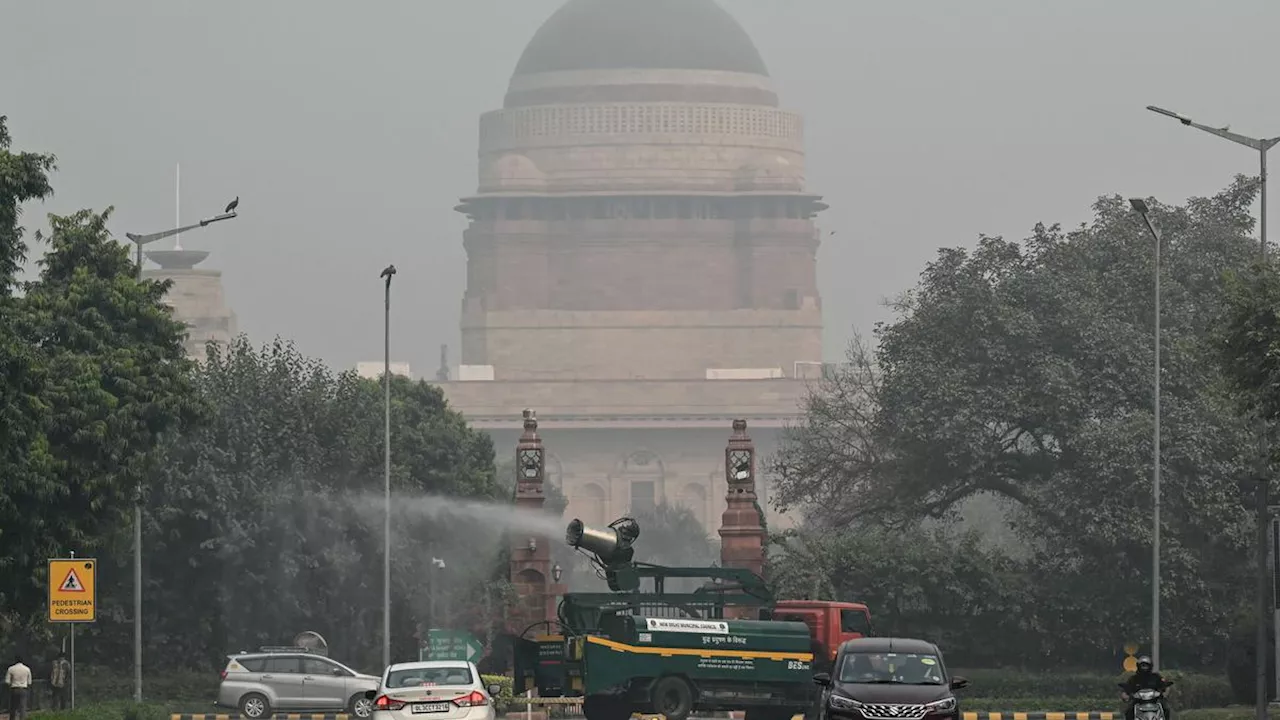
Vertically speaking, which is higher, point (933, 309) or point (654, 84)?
point (654, 84)

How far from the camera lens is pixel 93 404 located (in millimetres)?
50094

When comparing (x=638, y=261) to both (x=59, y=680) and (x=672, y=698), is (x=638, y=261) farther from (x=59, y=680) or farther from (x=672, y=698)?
(x=672, y=698)

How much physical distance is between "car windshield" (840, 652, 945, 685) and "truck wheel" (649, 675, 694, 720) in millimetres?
8934

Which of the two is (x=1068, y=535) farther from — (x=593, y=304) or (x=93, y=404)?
(x=593, y=304)

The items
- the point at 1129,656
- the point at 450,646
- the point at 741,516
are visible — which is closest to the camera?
the point at 450,646

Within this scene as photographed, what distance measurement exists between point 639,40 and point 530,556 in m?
120

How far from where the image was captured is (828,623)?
4938 cm

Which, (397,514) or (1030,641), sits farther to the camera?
(397,514)

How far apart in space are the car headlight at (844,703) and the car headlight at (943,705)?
0.86m

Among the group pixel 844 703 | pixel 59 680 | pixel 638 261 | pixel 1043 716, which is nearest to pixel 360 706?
pixel 59 680

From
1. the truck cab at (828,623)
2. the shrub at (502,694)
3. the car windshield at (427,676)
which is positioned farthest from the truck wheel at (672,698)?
the car windshield at (427,676)

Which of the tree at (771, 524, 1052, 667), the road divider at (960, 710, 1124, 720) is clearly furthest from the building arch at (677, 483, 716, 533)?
the road divider at (960, 710, 1124, 720)

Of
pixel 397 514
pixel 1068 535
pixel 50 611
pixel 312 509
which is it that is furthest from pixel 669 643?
pixel 397 514

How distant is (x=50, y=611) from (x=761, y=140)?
13915cm
